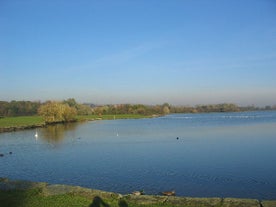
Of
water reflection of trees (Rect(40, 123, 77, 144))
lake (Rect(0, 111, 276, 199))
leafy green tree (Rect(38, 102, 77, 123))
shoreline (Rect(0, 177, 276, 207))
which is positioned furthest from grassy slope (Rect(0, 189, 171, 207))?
leafy green tree (Rect(38, 102, 77, 123))

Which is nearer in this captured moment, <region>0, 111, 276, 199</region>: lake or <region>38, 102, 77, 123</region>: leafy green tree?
<region>0, 111, 276, 199</region>: lake

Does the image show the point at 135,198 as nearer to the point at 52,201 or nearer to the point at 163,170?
the point at 52,201

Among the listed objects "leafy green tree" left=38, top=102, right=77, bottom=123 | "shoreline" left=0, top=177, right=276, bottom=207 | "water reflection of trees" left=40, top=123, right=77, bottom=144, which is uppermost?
"leafy green tree" left=38, top=102, right=77, bottom=123

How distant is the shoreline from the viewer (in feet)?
37.0

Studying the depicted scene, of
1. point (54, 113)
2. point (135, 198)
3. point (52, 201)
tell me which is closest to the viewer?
point (52, 201)

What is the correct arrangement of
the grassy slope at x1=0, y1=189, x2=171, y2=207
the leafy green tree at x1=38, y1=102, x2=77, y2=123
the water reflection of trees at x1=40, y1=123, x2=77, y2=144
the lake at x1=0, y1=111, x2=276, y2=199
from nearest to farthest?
the grassy slope at x1=0, y1=189, x2=171, y2=207 → the lake at x1=0, y1=111, x2=276, y2=199 → the water reflection of trees at x1=40, y1=123, x2=77, y2=144 → the leafy green tree at x1=38, y1=102, x2=77, y2=123

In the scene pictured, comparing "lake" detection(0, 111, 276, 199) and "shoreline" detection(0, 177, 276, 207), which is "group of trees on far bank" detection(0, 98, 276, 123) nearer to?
"lake" detection(0, 111, 276, 199)

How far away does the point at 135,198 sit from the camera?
12258mm

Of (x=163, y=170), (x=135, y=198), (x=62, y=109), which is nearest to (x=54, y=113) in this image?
(x=62, y=109)

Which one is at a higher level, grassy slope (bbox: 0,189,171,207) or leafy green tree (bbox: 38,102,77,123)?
leafy green tree (bbox: 38,102,77,123)

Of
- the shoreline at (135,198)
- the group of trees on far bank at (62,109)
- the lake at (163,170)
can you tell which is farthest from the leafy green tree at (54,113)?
the shoreline at (135,198)

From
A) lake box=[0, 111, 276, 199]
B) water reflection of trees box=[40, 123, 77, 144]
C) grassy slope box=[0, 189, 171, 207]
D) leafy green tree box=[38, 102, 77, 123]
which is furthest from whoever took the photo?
leafy green tree box=[38, 102, 77, 123]

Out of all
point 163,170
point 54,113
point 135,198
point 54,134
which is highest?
point 54,113

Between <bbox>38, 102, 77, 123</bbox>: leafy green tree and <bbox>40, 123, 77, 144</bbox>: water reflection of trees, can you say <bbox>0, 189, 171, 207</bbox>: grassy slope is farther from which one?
<bbox>38, 102, 77, 123</bbox>: leafy green tree
